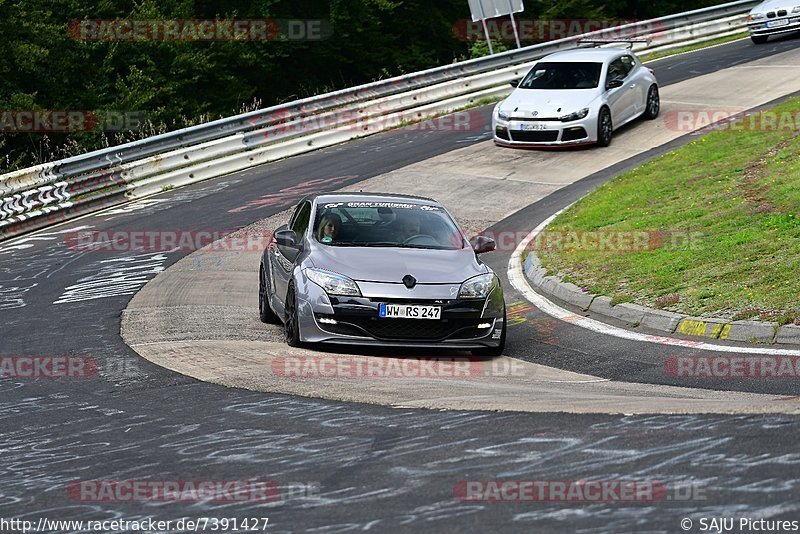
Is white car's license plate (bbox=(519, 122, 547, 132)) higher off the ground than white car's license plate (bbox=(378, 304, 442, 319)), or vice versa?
white car's license plate (bbox=(378, 304, 442, 319))

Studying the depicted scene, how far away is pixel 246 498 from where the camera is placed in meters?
6.09

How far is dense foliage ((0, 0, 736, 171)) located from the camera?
3594 cm

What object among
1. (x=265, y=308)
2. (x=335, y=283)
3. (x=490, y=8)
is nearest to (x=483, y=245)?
(x=335, y=283)

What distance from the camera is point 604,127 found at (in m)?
22.8

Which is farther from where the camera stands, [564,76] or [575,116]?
[564,76]

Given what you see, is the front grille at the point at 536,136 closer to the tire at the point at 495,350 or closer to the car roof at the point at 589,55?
the car roof at the point at 589,55

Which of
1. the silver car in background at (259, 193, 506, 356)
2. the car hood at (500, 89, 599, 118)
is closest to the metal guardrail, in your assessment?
the car hood at (500, 89, 599, 118)

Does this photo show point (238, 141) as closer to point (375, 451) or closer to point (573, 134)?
point (573, 134)

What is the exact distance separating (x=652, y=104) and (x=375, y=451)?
19301 mm

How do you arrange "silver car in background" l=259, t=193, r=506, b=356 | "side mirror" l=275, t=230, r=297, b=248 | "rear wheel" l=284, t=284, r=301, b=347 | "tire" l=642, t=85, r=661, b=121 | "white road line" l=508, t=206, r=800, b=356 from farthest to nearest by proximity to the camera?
"tire" l=642, t=85, r=661, b=121 → "side mirror" l=275, t=230, r=297, b=248 → "rear wheel" l=284, t=284, r=301, b=347 → "silver car in background" l=259, t=193, r=506, b=356 → "white road line" l=508, t=206, r=800, b=356

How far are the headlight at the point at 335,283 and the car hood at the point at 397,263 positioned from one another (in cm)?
6

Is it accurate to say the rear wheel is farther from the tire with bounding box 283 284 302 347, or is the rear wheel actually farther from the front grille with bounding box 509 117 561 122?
the front grille with bounding box 509 117 561 122

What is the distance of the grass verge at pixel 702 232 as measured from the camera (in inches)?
456

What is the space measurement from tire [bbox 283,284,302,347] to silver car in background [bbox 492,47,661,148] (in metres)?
12.4
